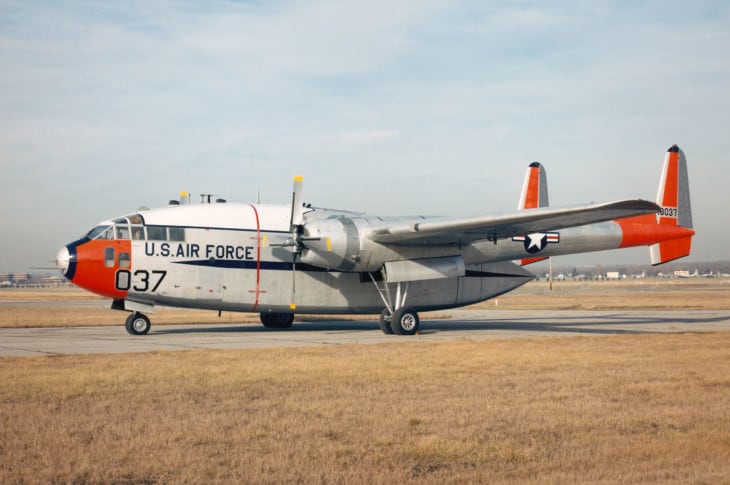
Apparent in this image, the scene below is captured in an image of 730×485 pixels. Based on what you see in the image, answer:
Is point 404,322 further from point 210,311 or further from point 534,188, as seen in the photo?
point 210,311

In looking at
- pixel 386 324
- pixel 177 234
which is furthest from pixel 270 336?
pixel 177 234

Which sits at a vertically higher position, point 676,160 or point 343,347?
point 676,160

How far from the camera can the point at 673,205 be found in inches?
1209

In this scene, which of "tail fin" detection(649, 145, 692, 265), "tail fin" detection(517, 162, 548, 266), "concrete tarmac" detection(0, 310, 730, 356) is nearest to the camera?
"concrete tarmac" detection(0, 310, 730, 356)

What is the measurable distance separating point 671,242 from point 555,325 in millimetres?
5929

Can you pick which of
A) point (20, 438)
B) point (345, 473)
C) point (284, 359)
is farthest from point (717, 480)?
point (284, 359)

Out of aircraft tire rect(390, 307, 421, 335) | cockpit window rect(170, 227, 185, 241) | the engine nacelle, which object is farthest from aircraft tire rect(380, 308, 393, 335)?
cockpit window rect(170, 227, 185, 241)

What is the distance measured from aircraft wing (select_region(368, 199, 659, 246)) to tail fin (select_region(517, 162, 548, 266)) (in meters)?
8.46

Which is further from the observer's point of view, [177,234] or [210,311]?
[210,311]

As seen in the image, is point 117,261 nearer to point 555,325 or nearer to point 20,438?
point 20,438

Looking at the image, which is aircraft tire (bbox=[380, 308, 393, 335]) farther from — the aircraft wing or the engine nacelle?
the aircraft wing

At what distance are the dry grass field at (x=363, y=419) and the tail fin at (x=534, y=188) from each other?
17.3 metres

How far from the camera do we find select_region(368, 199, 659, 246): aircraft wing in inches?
834

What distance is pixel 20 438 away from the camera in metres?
8.34
